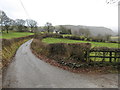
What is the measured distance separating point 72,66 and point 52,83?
2.76m

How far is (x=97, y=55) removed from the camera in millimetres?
7434

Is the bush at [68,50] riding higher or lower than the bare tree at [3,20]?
lower

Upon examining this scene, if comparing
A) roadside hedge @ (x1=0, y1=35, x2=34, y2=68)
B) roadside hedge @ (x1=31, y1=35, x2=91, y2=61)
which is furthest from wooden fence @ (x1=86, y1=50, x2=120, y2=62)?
roadside hedge @ (x1=0, y1=35, x2=34, y2=68)

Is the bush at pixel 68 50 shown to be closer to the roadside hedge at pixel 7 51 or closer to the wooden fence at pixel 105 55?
the wooden fence at pixel 105 55

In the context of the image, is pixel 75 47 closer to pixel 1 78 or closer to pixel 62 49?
pixel 62 49

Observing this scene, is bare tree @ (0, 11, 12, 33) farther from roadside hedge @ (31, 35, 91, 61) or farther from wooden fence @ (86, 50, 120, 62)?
wooden fence @ (86, 50, 120, 62)

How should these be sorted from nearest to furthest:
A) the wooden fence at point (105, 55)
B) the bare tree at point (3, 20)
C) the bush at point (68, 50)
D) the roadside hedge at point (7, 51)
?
the wooden fence at point (105, 55) < the bush at point (68, 50) < the roadside hedge at point (7, 51) < the bare tree at point (3, 20)

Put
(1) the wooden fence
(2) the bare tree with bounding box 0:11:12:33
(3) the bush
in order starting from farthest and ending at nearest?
(2) the bare tree with bounding box 0:11:12:33
(3) the bush
(1) the wooden fence

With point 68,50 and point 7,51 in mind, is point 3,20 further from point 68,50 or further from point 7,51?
point 68,50

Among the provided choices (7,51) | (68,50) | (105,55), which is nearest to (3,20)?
(7,51)

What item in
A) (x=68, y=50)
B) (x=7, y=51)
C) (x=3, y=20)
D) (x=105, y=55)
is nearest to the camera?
(x=105, y=55)

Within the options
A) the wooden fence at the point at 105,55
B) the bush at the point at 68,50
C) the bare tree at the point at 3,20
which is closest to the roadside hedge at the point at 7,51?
the bush at the point at 68,50

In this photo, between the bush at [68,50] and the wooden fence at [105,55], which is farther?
the bush at [68,50]

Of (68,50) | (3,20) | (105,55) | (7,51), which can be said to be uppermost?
(3,20)
